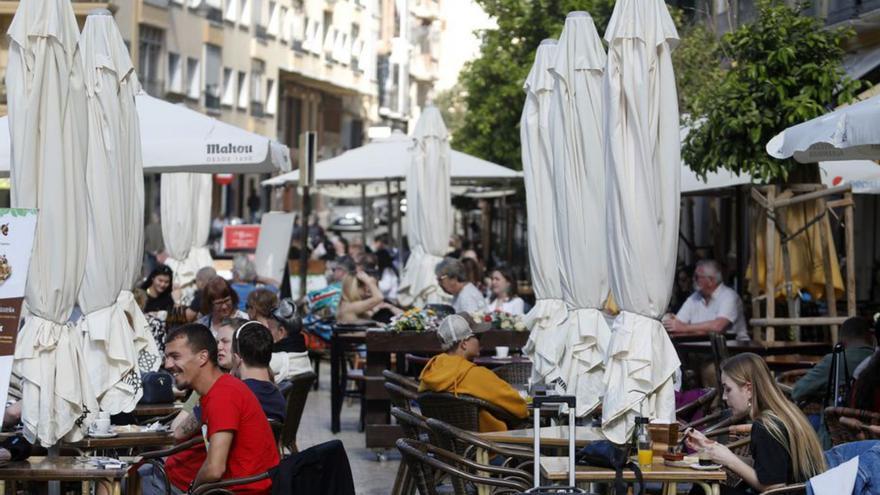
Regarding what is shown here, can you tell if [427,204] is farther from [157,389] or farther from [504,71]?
[504,71]

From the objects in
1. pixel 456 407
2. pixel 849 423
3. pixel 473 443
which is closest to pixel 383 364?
pixel 456 407

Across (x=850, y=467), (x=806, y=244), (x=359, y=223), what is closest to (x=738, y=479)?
(x=850, y=467)

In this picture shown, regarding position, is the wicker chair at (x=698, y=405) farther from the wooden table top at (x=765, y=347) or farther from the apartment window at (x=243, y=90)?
the apartment window at (x=243, y=90)

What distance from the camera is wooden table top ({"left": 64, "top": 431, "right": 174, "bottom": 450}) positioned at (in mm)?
8953

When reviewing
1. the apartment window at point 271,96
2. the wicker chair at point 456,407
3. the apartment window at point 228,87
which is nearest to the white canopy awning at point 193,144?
the wicker chair at point 456,407

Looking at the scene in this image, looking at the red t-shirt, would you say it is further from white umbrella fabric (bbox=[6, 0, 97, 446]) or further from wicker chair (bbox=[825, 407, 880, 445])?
wicker chair (bbox=[825, 407, 880, 445])

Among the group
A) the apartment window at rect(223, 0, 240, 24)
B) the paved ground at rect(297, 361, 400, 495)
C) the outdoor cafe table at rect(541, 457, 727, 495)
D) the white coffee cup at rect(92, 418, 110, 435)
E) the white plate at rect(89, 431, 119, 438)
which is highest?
the apartment window at rect(223, 0, 240, 24)

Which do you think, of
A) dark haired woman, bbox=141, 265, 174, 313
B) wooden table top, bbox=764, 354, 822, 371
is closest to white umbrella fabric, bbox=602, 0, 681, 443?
wooden table top, bbox=764, 354, 822, 371

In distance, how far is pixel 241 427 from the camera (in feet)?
25.2

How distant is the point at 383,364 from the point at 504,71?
78.3 feet

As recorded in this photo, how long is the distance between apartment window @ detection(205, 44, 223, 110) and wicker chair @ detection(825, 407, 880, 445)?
163 ft

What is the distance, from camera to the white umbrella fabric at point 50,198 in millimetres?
8812

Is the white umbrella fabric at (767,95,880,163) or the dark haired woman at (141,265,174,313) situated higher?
the white umbrella fabric at (767,95,880,163)

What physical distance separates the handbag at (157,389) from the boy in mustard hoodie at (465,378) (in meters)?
1.75
